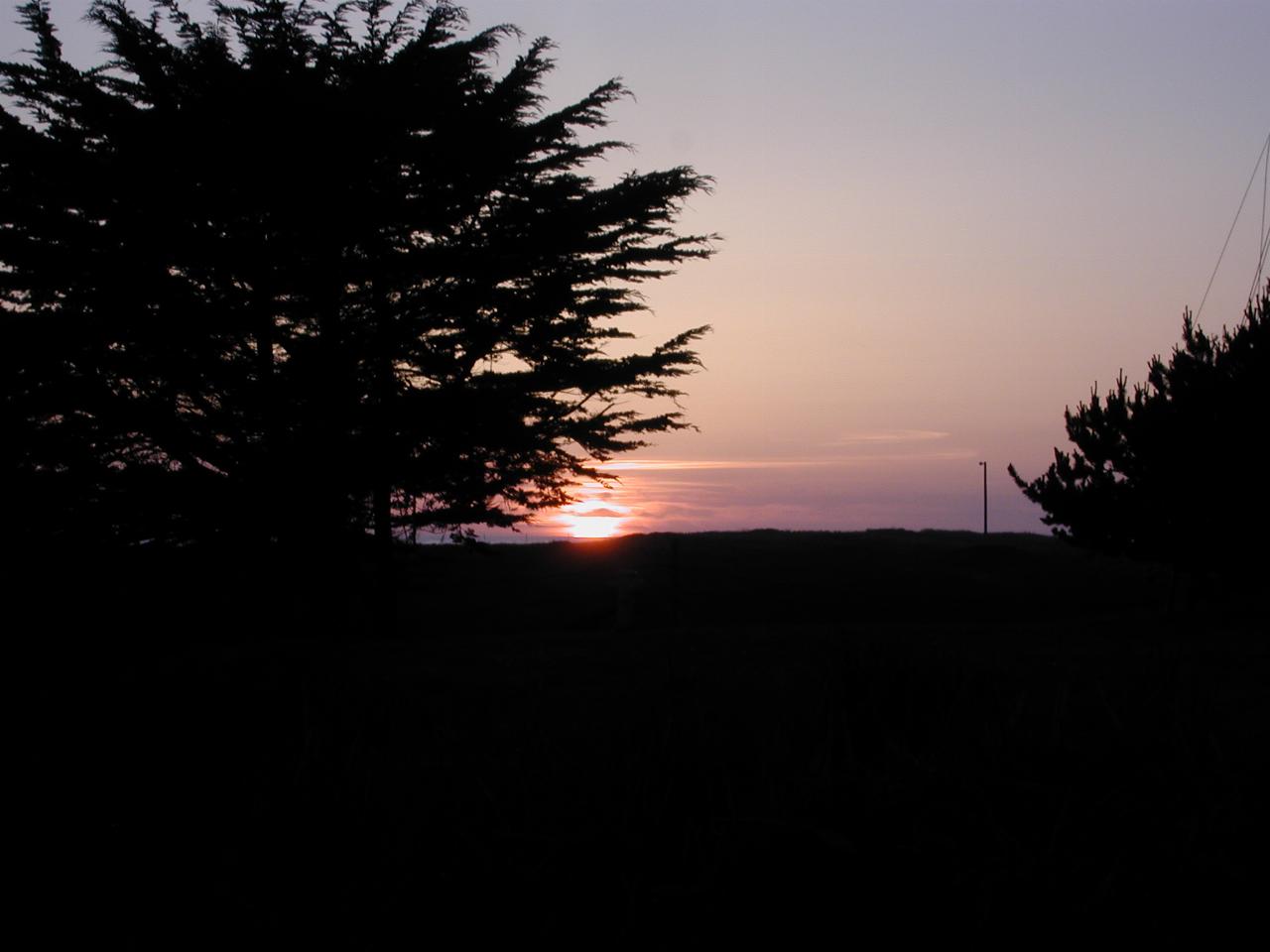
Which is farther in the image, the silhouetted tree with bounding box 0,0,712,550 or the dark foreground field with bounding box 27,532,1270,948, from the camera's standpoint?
the silhouetted tree with bounding box 0,0,712,550

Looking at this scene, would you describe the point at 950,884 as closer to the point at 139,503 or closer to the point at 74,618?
the point at 74,618

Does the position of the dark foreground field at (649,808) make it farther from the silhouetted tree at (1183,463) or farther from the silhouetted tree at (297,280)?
the silhouetted tree at (1183,463)

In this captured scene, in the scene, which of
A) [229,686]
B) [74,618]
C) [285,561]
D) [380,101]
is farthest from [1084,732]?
[380,101]

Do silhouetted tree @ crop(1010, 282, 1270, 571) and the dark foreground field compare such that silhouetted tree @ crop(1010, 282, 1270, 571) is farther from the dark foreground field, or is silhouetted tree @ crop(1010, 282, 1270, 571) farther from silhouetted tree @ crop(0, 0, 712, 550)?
the dark foreground field

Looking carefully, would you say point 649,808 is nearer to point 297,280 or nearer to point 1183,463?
point 297,280

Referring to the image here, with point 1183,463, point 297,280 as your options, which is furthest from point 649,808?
point 1183,463

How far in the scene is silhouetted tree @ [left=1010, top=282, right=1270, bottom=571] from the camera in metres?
20.2

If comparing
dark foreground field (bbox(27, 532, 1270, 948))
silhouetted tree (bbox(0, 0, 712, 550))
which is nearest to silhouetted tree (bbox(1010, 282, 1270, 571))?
silhouetted tree (bbox(0, 0, 712, 550))

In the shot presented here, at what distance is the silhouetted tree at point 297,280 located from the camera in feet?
50.7

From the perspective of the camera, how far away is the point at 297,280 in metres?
16.3

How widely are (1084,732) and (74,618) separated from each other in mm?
7937

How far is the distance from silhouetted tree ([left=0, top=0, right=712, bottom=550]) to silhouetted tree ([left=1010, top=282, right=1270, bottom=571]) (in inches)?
386

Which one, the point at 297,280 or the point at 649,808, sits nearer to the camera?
the point at 649,808

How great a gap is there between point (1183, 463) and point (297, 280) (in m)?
16.1
